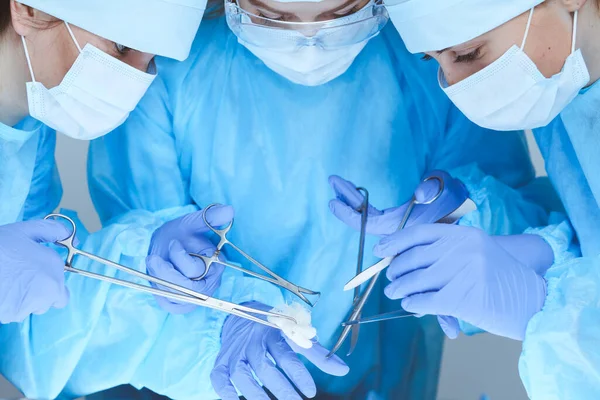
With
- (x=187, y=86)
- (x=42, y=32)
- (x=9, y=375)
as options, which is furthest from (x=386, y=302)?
(x=42, y=32)

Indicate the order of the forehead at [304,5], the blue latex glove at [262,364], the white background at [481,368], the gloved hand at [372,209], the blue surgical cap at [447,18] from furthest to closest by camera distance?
the white background at [481,368]
the gloved hand at [372,209]
the blue latex glove at [262,364]
the forehead at [304,5]
the blue surgical cap at [447,18]

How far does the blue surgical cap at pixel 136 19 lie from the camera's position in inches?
56.0

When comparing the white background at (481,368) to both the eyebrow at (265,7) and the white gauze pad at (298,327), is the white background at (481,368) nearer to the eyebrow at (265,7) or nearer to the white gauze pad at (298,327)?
the white gauze pad at (298,327)

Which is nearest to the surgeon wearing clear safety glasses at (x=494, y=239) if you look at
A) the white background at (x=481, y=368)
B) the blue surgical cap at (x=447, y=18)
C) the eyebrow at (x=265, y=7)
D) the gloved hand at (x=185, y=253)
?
the blue surgical cap at (x=447, y=18)

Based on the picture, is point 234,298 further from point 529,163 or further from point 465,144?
point 529,163

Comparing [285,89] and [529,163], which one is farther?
[529,163]

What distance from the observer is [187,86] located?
175cm

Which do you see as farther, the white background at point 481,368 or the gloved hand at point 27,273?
the white background at point 481,368

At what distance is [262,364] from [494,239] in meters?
0.56

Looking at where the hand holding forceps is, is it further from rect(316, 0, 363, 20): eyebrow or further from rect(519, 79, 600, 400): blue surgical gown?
rect(316, 0, 363, 20): eyebrow

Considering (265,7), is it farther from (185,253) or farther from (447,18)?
(185,253)

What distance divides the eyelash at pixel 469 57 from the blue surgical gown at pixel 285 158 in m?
0.31

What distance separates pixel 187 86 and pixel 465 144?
70cm

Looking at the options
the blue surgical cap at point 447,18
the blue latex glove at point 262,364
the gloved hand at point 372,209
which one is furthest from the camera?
the gloved hand at point 372,209
